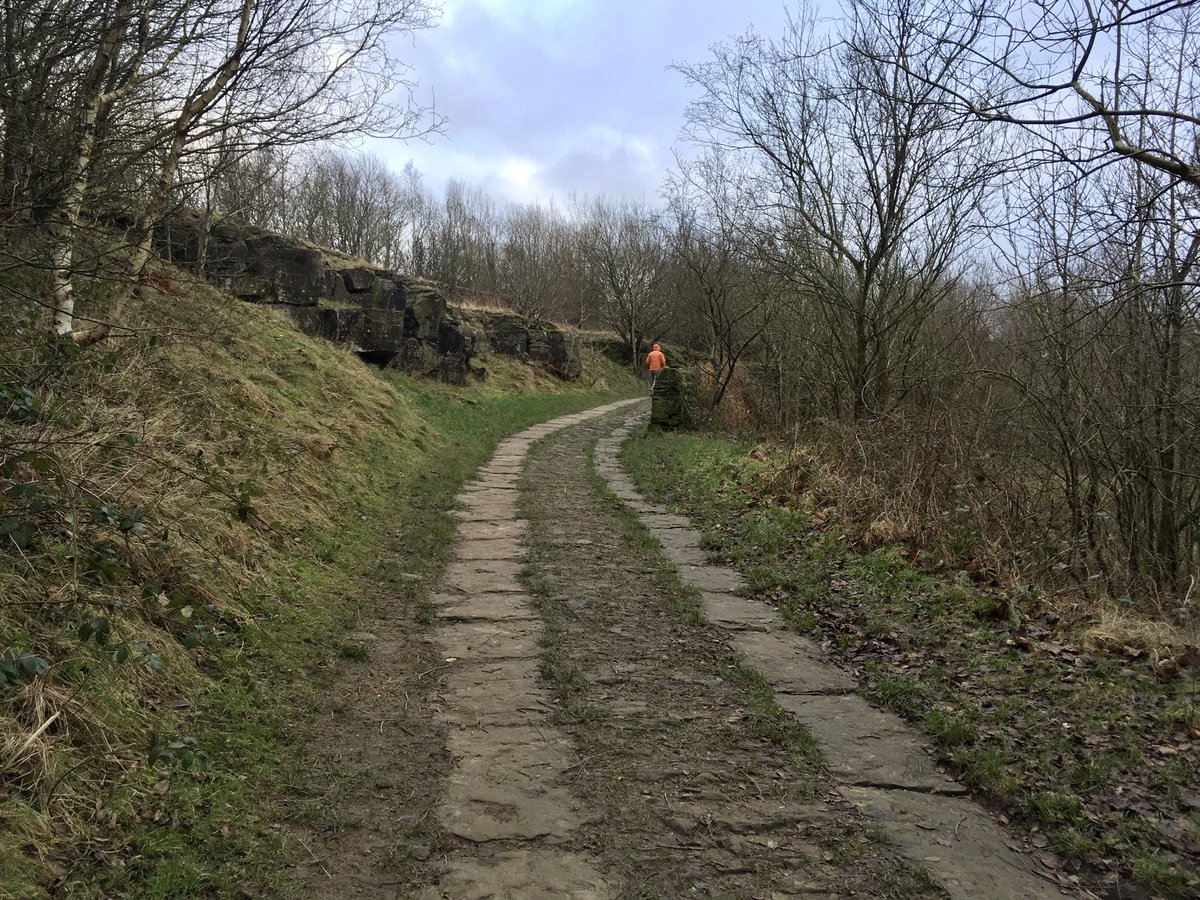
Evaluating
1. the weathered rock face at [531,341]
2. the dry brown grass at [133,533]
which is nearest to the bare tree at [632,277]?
the weathered rock face at [531,341]

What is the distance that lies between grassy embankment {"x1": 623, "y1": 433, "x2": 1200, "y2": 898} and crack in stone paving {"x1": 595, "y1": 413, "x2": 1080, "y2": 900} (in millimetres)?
146

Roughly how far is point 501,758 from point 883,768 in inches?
69.4

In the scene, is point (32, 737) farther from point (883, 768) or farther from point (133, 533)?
point (883, 768)

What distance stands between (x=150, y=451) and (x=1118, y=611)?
6.47 meters

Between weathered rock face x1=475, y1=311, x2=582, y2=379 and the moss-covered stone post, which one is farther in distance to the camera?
weathered rock face x1=475, y1=311, x2=582, y2=379

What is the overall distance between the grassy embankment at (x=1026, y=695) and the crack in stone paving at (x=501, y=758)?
186 centimetres

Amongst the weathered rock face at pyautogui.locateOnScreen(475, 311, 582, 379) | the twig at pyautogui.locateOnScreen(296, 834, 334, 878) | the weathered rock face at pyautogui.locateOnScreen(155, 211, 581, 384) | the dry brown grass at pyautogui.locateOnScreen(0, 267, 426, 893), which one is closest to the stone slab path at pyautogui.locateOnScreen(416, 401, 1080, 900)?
the twig at pyautogui.locateOnScreen(296, 834, 334, 878)

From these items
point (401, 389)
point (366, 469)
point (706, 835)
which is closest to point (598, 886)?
point (706, 835)

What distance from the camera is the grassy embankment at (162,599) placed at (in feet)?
8.38

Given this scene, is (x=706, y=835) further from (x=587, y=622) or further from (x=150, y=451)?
(x=150, y=451)

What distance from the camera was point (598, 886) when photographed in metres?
2.60

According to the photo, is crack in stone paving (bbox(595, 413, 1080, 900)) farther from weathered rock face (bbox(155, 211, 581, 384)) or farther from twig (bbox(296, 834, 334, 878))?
→ weathered rock face (bbox(155, 211, 581, 384))

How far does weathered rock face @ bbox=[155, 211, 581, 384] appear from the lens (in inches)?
481

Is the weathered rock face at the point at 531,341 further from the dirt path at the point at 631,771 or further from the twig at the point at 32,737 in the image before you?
the twig at the point at 32,737
